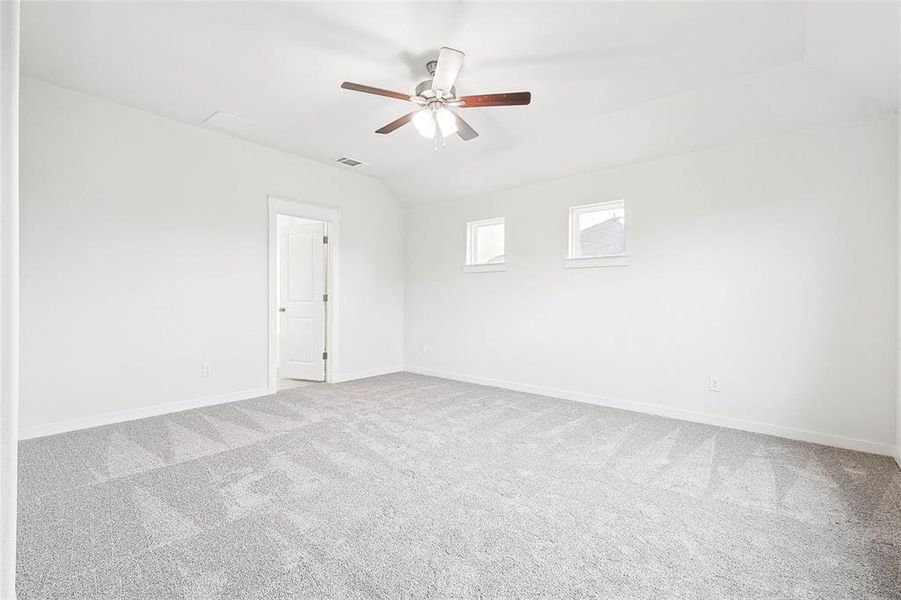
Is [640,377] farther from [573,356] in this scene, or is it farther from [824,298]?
[824,298]

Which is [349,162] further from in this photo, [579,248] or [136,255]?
[579,248]

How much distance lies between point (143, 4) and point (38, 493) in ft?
9.17

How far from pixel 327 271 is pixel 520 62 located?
348cm

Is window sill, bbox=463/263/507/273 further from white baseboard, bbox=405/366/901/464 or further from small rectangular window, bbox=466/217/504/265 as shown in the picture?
white baseboard, bbox=405/366/901/464

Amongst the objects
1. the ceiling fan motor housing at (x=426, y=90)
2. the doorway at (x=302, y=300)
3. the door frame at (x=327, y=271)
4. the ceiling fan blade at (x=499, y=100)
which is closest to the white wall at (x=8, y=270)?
the ceiling fan blade at (x=499, y=100)

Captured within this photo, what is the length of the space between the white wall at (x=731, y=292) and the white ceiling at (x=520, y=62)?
13.4 inches

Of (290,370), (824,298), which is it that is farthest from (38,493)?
(824,298)

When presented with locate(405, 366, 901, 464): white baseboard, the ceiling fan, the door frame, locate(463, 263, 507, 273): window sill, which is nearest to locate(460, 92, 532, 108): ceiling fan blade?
the ceiling fan

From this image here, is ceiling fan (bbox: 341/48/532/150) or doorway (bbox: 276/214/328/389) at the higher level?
ceiling fan (bbox: 341/48/532/150)

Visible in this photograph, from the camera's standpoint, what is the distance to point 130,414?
3557 mm

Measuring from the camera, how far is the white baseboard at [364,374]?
5.23 m

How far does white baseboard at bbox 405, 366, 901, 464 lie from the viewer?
294 centimetres

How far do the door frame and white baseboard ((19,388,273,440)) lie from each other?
37 cm

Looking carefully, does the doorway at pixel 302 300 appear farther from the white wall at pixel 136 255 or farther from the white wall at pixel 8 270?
the white wall at pixel 8 270
